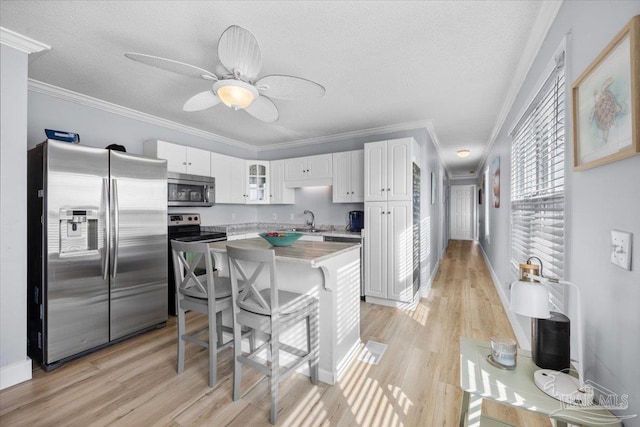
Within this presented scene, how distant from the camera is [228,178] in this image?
4.47m

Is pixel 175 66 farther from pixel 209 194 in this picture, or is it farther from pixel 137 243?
pixel 209 194

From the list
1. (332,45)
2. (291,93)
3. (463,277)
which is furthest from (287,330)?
(463,277)

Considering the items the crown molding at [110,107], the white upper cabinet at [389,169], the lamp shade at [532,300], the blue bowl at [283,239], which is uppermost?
the crown molding at [110,107]

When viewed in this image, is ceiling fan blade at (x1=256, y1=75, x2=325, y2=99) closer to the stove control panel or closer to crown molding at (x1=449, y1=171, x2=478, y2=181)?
the stove control panel

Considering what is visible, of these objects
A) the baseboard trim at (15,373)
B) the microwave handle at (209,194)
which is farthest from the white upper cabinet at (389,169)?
the baseboard trim at (15,373)

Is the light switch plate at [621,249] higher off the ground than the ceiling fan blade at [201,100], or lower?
lower

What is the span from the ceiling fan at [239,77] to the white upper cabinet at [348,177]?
2186mm

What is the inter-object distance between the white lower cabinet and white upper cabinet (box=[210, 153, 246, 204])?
225 centimetres

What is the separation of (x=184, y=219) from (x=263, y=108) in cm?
231

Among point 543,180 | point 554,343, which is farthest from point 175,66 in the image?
point 543,180

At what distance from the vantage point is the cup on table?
1.20 m

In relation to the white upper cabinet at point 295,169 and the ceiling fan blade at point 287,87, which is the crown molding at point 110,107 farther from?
the ceiling fan blade at point 287,87

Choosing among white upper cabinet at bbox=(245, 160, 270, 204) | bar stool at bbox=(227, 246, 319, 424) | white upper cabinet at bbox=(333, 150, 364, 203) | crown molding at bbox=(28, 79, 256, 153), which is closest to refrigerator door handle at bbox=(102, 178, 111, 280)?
crown molding at bbox=(28, 79, 256, 153)

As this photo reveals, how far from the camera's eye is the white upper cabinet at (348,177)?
4.09 meters
